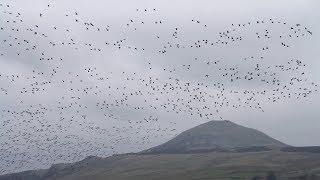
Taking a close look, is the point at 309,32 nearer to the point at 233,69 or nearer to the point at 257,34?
the point at 257,34

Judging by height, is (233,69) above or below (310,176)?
above

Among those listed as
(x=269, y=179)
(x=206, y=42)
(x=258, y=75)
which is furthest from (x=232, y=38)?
(x=269, y=179)

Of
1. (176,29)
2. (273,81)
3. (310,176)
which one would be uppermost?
(176,29)

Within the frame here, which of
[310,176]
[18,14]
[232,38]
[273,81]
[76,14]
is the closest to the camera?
[76,14]

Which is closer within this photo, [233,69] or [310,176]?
[233,69]

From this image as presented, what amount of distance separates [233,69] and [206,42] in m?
21.5

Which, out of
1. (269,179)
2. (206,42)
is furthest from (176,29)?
(269,179)

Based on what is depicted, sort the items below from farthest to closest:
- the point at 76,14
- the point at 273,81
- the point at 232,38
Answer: the point at 273,81 → the point at 232,38 → the point at 76,14

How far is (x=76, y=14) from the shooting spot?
78938mm

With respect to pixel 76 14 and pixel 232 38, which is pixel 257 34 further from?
pixel 76 14

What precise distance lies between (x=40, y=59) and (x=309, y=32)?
5301cm

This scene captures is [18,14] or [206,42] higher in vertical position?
[18,14]

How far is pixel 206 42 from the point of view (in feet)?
Result: 306

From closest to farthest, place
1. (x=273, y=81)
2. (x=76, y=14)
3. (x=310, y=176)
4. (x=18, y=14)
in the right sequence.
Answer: (x=76, y=14), (x=18, y=14), (x=273, y=81), (x=310, y=176)
